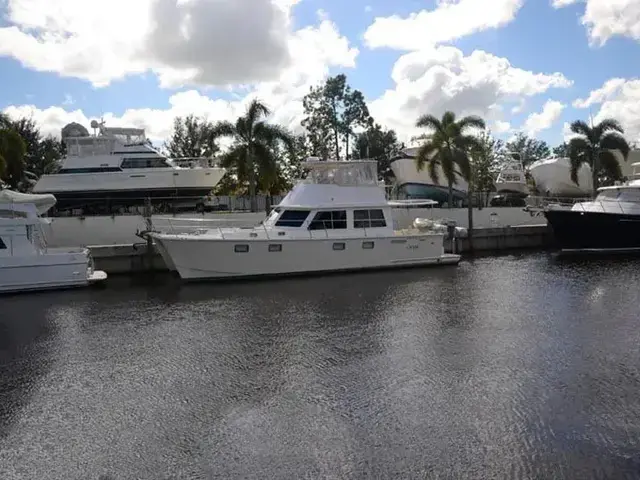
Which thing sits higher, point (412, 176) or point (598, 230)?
point (412, 176)

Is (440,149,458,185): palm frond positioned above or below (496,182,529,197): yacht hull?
above

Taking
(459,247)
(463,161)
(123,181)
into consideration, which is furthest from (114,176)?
(463,161)

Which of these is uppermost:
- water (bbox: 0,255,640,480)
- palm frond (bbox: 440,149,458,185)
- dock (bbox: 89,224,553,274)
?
palm frond (bbox: 440,149,458,185)

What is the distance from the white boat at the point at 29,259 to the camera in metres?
18.8

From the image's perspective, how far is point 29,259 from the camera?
62.4 feet

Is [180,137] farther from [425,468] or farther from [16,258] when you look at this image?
[425,468]

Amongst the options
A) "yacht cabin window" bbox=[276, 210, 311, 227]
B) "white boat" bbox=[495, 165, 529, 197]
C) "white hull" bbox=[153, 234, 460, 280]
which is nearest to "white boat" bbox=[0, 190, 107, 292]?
"white hull" bbox=[153, 234, 460, 280]

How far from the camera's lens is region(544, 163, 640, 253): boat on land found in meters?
27.8

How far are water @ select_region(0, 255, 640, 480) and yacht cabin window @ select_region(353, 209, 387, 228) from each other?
17.2 ft

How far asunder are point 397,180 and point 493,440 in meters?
34.4

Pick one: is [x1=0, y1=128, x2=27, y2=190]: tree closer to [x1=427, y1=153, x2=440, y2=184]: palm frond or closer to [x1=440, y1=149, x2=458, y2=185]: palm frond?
[x1=427, y1=153, x2=440, y2=184]: palm frond

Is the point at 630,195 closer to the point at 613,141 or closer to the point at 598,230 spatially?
the point at 598,230

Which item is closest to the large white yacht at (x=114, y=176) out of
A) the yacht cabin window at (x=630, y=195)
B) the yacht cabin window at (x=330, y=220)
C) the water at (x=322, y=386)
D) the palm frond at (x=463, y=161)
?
the yacht cabin window at (x=330, y=220)

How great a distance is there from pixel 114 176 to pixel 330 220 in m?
12.8
